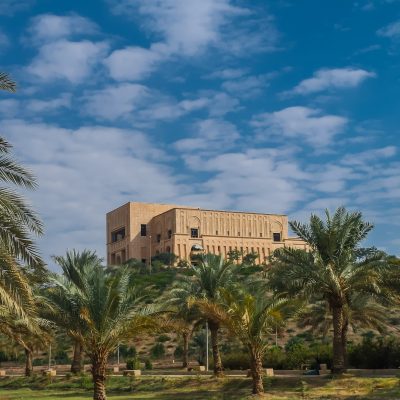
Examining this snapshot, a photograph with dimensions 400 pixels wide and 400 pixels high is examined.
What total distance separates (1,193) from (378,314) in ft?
83.3

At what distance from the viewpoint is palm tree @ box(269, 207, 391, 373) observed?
2739cm

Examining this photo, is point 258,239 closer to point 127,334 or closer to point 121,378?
point 121,378

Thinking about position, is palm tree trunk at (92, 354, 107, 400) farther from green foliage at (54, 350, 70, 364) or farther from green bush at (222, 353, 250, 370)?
green foliage at (54, 350, 70, 364)

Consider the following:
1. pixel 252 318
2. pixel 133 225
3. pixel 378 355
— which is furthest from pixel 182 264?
pixel 252 318

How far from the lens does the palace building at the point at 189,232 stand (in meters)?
116

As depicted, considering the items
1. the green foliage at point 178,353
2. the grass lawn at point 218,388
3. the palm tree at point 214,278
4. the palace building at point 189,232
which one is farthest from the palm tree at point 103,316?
the palace building at point 189,232

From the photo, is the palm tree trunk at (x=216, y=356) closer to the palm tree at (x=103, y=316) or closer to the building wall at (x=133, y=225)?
the palm tree at (x=103, y=316)

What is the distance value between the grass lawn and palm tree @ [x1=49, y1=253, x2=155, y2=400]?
19.1 ft

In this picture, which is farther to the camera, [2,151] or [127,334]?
[127,334]

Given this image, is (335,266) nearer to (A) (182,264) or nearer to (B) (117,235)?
(A) (182,264)

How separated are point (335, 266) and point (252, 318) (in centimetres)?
444

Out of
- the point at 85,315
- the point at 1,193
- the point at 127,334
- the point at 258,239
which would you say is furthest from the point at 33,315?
the point at 258,239

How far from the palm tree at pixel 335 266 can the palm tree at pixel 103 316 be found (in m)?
7.29

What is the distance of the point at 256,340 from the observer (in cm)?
2650
